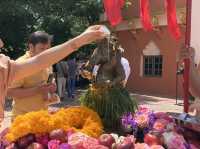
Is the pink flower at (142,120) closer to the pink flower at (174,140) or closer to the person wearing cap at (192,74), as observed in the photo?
the pink flower at (174,140)

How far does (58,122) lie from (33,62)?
0.47 meters

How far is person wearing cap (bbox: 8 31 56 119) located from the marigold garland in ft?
1.92

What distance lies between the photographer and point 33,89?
3633 millimetres

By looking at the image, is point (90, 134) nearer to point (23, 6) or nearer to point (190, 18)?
point (190, 18)

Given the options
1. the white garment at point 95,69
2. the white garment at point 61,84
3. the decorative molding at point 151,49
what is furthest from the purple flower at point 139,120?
the decorative molding at point 151,49

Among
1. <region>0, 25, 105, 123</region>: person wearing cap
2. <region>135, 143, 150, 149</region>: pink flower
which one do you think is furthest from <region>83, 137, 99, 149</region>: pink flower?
<region>0, 25, 105, 123</region>: person wearing cap

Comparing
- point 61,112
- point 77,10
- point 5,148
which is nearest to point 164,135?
point 61,112

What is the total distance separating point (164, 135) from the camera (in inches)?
114

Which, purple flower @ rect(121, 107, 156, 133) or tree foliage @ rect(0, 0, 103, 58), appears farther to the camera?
tree foliage @ rect(0, 0, 103, 58)

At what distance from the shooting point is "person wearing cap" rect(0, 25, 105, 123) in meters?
2.52

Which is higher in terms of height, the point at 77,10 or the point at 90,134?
the point at 77,10

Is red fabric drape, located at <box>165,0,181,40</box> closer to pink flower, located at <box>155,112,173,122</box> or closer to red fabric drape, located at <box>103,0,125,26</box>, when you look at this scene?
red fabric drape, located at <box>103,0,125,26</box>

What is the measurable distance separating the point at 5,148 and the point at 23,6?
12.4 meters

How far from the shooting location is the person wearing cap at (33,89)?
3.63 m
